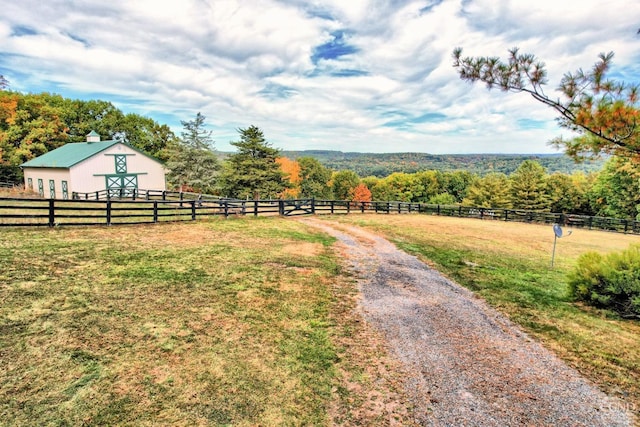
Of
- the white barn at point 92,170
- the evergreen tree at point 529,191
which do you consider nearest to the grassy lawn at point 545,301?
the white barn at point 92,170

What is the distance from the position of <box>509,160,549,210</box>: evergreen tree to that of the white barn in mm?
47936

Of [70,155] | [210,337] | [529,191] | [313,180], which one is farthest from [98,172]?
[529,191]

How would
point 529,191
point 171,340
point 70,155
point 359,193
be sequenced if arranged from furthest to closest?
1. point 359,193
2. point 529,191
3. point 70,155
4. point 171,340

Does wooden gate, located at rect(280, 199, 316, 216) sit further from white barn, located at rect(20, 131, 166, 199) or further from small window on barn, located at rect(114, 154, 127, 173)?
small window on barn, located at rect(114, 154, 127, 173)

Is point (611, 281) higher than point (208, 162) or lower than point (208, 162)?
lower

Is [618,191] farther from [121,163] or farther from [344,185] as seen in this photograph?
[121,163]

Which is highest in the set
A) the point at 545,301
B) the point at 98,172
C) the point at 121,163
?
the point at 121,163

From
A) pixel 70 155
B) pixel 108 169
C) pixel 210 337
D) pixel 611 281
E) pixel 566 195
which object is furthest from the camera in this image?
pixel 566 195

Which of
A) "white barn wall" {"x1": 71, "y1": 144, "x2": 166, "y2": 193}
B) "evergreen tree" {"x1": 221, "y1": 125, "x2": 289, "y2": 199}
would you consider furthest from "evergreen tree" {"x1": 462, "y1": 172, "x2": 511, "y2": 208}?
"white barn wall" {"x1": 71, "y1": 144, "x2": 166, "y2": 193}

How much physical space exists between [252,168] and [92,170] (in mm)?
15045

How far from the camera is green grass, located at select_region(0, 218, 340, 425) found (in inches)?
136

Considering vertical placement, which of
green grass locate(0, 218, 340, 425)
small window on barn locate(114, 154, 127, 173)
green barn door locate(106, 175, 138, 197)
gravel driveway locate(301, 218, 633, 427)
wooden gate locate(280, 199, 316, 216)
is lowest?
gravel driveway locate(301, 218, 633, 427)

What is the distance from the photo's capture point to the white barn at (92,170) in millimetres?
26516

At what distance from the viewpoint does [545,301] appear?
7.16 meters
